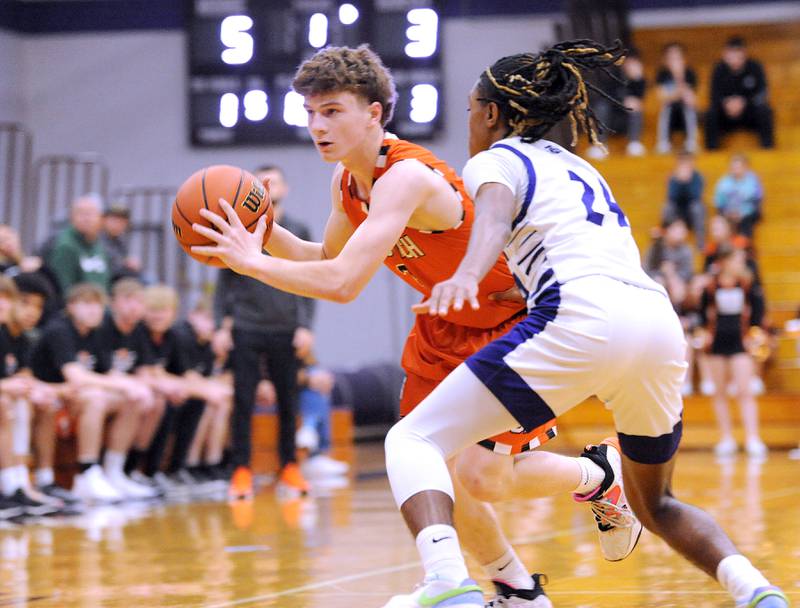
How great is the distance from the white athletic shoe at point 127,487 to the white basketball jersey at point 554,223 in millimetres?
5693

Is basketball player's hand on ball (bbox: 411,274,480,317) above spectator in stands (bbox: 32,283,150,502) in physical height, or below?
above

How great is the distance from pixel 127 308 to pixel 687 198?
758 cm

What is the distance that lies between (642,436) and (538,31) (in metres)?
13.6

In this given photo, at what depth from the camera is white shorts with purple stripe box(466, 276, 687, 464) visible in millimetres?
3287

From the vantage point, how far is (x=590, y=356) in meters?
3.29

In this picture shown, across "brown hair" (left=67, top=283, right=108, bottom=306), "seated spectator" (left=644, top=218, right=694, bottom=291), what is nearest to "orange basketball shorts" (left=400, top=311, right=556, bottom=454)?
"brown hair" (left=67, top=283, right=108, bottom=306)

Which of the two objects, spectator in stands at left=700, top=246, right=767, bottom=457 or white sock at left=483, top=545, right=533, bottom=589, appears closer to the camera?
white sock at left=483, top=545, right=533, bottom=589

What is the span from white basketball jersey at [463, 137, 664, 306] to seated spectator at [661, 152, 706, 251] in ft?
36.7

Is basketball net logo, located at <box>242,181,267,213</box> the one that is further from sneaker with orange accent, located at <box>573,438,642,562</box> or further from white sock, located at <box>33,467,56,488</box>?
white sock, located at <box>33,467,56,488</box>

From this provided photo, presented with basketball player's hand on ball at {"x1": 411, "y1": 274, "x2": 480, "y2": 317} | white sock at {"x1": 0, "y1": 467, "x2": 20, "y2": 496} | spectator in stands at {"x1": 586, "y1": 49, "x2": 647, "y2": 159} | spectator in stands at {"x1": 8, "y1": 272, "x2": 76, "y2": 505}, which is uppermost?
spectator in stands at {"x1": 586, "y1": 49, "x2": 647, "y2": 159}

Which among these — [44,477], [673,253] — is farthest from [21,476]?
[673,253]

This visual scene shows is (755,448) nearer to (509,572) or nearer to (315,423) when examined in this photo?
(315,423)

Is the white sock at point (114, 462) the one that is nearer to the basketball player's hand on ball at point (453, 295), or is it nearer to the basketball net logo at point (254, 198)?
the basketball net logo at point (254, 198)

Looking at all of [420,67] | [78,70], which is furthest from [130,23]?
[420,67]
